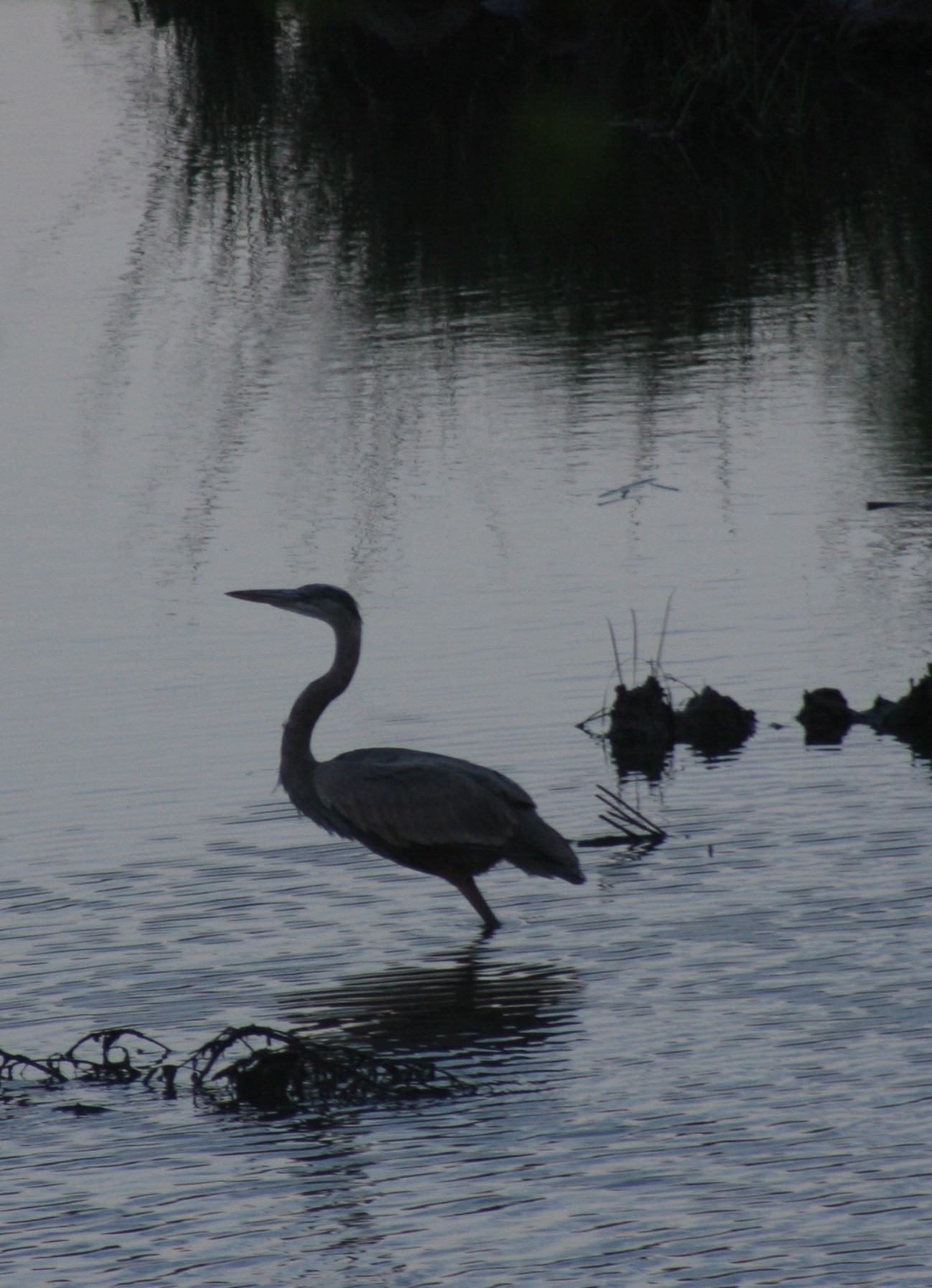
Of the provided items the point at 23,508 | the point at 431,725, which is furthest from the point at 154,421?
the point at 431,725

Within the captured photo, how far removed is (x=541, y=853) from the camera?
26.2 feet

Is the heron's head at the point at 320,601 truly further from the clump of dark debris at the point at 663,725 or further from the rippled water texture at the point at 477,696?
the clump of dark debris at the point at 663,725

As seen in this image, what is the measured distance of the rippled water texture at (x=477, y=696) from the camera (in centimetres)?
574

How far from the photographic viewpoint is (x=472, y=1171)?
582cm

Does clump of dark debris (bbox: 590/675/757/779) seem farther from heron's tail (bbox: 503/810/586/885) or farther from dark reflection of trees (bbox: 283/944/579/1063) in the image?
dark reflection of trees (bbox: 283/944/579/1063)

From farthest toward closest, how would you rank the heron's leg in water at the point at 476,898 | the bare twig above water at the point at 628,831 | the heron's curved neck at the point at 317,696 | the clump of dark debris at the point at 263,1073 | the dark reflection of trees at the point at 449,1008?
the heron's curved neck at the point at 317,696, the bare twig above water at the point at 628,831, the heron's leg in water at the point at 476,898, the dark reflection of trees at the point at 449,1008, the clump of dark debris at the point at 263,1073

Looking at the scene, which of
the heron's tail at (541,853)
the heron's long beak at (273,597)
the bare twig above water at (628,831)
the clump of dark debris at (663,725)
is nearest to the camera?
the heron's tail at (541,853)

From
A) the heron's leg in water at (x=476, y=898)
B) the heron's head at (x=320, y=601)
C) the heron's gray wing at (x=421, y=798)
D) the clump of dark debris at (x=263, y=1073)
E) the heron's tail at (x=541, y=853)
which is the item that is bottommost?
the clump of dark debris at (x=263, y=1073)

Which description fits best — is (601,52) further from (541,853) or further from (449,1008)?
(449,1008)

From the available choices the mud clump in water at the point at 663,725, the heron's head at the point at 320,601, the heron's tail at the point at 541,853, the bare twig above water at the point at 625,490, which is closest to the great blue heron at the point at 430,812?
the heron's tail at the point at 541,853

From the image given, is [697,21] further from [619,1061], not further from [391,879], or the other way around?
[619,1061]

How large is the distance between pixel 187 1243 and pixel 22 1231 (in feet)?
1.39

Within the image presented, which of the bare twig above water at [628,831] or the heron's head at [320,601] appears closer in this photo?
the bare twig above water at [628,831]

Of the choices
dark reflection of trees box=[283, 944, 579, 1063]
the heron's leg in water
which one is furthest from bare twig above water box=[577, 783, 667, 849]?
dark reflection of trees box=[283, 944, 579, 1063]
